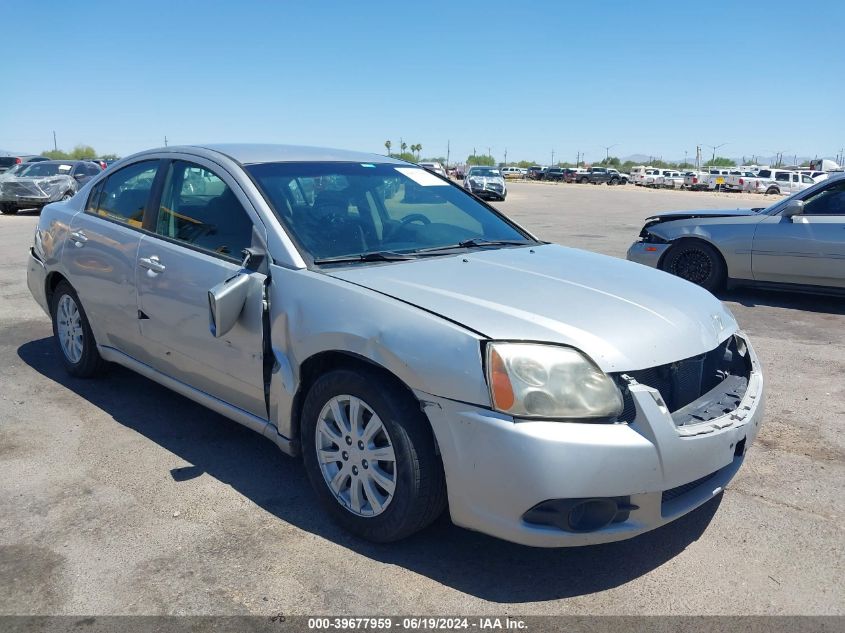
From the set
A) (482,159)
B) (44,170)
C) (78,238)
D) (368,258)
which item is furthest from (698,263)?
(482,159)

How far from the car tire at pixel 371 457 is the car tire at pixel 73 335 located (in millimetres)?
2404

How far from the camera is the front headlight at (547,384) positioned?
2697mm

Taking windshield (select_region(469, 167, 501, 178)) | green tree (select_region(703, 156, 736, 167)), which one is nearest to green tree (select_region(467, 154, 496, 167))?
green tree (select_region(703, 156, 736, 167))

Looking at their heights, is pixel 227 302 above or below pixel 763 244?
above

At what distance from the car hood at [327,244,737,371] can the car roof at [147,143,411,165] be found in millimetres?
1023

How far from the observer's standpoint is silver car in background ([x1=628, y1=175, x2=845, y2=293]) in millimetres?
7961

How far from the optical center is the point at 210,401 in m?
3.96

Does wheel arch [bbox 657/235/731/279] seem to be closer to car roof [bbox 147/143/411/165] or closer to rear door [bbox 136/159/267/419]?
car roof [bbox 147/143/411/165]

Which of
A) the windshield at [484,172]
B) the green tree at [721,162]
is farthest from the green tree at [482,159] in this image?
the windshield at [484,172]

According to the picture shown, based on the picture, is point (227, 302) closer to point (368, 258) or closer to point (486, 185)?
point (368, 258)

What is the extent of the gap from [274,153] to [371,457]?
199 centimetres

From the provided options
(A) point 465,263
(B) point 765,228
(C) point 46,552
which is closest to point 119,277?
(C) point 46,552

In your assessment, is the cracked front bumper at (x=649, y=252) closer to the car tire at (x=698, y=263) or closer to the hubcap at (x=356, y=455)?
the car tire at (x=698, y=263)

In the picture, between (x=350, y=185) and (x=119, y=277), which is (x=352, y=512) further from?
(x=119, y=277)
